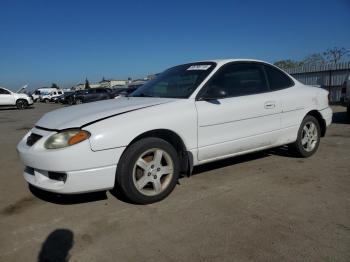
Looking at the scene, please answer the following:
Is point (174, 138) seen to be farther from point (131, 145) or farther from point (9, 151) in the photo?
point (9, 151)

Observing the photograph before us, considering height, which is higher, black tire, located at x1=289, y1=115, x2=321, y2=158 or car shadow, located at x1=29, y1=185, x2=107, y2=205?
black tire, located at x1=289, y1=115, x2=321, y2=158

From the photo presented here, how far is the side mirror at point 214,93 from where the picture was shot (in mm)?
4131

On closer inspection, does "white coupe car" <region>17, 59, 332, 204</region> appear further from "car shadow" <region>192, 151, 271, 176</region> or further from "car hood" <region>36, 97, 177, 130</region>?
"car shadow" <region>192, 151, 271, 176</region>

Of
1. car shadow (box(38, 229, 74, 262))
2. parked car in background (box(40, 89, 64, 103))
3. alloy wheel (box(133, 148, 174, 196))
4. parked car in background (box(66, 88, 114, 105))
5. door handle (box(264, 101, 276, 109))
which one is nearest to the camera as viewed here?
car shadow (box(38, 229, 74, 262))

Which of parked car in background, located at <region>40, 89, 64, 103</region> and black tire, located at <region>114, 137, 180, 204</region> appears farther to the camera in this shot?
parked car in background, located at <region>40, 89, 64, 103</region>

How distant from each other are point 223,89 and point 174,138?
3.17ft

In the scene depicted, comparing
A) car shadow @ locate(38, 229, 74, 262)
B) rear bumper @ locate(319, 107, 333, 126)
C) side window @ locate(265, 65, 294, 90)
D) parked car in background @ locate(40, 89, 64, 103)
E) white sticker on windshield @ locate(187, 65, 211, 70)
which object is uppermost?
white sticker on windshield @ locate(187, 65, 211, 70)

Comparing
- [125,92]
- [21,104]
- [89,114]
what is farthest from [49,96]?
[89,114]

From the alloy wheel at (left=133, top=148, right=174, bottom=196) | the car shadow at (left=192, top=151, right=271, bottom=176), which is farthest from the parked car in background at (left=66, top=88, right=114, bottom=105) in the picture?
the alloy wheel at (left=133, top=148, right=174, bottom=196)

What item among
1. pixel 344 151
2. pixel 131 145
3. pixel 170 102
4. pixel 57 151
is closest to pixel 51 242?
pixel 57 151

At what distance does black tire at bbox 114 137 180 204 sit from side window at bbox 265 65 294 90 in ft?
6.79

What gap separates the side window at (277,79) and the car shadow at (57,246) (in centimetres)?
341

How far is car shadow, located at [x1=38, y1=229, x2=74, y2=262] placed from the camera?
2.78m

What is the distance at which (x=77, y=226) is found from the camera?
10.9ft
